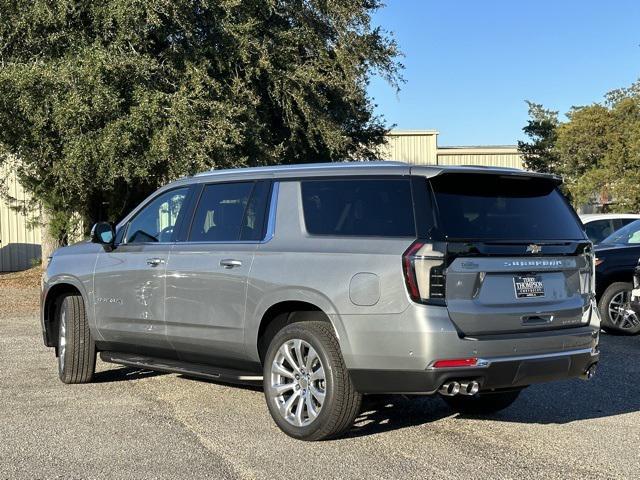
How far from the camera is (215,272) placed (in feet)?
20.9

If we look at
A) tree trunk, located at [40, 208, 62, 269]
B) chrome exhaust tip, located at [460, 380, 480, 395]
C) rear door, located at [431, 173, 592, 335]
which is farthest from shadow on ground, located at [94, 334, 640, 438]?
tree trunk, located at [40, 208, 62, 269]

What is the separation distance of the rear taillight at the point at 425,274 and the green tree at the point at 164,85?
31.9ft

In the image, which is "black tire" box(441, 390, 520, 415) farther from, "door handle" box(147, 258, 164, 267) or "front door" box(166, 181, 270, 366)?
"door handle" box(147, 258, 164, 267)

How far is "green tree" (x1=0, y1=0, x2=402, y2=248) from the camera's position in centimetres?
1414

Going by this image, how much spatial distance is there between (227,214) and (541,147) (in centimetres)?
2919

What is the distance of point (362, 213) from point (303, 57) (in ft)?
41.0

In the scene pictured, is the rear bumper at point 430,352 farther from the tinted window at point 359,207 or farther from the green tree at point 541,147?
the green tree at point 541,147

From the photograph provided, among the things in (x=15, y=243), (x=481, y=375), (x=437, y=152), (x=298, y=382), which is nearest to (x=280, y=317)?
(x=298, y=382)

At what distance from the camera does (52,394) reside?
742 centimetres

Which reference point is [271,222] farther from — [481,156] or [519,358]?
[481,156]

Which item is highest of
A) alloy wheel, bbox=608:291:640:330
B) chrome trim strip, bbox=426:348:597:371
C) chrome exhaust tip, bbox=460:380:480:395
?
chrome trim strip, bbox=426:348:597:371

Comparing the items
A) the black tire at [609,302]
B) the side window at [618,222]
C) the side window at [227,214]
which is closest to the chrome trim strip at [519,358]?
the side window at [227,214]

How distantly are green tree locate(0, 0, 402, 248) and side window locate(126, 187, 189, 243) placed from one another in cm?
690

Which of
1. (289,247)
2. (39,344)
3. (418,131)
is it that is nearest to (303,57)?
(39,344)
